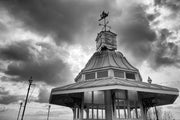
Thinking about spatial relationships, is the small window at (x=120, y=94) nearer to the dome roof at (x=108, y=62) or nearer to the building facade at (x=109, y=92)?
the building facade at (x=109, y=92)

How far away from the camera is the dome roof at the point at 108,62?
17484 millimetres

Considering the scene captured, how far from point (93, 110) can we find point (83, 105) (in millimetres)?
1482

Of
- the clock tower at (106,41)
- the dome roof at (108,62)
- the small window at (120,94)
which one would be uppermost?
the clock tower at (106,41)

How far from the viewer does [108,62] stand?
17.9m

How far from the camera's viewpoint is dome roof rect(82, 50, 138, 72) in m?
17.5

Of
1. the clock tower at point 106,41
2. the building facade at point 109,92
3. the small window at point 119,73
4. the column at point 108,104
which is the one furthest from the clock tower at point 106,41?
the column at point 108,104

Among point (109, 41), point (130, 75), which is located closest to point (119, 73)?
point (130, 75)

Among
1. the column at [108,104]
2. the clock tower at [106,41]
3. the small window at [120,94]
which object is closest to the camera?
the small window at [120,94]

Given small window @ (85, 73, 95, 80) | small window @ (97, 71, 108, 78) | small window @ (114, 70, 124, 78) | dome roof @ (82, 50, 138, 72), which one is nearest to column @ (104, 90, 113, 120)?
small window @ (97, 71, 108, 78)

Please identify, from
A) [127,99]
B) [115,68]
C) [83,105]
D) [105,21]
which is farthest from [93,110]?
[105,21]

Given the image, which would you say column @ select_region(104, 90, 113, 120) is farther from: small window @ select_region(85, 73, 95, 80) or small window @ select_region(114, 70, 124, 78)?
small window @ select_region(85, 73, 95, 80)

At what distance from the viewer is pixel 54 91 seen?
589 inches

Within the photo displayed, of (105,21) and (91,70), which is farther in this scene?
(105,21)

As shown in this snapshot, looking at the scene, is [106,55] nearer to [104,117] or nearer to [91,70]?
[91,70]
